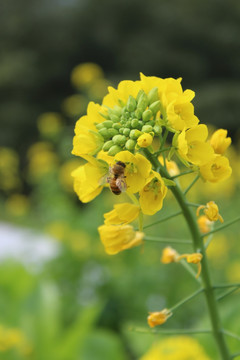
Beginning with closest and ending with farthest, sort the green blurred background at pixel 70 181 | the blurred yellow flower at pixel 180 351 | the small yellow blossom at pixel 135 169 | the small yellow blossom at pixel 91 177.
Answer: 1. the small yellow blossom at pixel 135 169
2. the small yellow blossom at pixel 91 177
3. the blurred yellow flower at pixel 180 351
4. the green blurred background at pixel 70 181

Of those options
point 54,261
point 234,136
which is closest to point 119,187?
point 54,261

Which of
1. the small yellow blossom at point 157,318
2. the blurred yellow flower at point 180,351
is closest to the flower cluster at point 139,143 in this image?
the small yellow blossom at point 157,318

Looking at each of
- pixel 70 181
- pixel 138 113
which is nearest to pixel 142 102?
pixel 138 113

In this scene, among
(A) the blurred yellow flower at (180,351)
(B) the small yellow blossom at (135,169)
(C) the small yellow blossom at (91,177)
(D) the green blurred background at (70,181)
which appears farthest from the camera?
(D) the green blurred background at (70,181)

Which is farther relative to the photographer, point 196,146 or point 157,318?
point 157,318

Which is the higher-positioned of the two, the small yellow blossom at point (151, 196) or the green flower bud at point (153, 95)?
the green flower bud at point (153, 95)

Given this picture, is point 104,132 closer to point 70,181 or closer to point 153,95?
point 153,95

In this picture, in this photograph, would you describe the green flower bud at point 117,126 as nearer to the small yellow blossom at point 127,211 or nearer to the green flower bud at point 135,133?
the green flower bud at point 135,133
